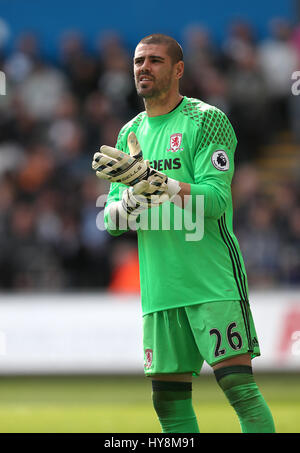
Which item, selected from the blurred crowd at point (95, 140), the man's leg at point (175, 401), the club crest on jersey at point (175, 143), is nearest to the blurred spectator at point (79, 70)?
the blurred crowd at point (95, 140)

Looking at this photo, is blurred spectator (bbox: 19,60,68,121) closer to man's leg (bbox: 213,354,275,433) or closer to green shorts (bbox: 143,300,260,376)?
green shorts (bbox: 143,300,260,376)

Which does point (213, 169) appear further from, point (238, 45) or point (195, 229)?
point (238, 45)

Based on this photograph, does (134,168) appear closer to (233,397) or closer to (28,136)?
(233,397)

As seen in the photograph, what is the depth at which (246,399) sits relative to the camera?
4535 millimetres

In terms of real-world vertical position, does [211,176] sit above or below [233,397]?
above

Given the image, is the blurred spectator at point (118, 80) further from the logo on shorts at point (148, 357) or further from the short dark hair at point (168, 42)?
the logo on shorts at point (148, 357)

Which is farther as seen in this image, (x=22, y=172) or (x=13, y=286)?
(x=22, y=172)

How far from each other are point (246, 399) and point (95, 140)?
9111 mm

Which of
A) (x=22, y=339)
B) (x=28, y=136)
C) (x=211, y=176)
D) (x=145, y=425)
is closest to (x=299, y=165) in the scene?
(x=28, y=136)

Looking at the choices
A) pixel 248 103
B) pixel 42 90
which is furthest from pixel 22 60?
pixel 248 103

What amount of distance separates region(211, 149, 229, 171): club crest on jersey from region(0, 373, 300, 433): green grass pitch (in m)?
2.86

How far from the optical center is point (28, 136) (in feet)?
46.0

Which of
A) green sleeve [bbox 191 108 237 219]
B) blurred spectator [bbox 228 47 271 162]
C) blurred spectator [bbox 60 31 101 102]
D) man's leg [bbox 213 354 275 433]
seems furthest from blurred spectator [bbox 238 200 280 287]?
man's leg [bbox 213 354 275 433]
